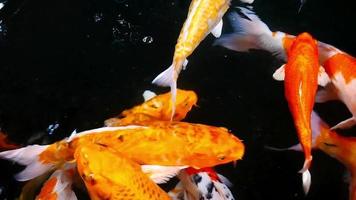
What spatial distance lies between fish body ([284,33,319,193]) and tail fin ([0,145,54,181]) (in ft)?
3.39

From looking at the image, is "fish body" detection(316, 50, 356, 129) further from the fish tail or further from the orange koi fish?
the orange koi fish

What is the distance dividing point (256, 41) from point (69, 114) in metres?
1.05

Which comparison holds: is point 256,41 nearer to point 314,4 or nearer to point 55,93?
point 314,4

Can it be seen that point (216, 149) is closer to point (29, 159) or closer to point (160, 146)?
point (160, 146)

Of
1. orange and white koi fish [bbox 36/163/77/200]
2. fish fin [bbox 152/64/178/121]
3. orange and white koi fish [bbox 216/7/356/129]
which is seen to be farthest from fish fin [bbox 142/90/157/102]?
orange and white koi fish [bbox 36/163/77/200]

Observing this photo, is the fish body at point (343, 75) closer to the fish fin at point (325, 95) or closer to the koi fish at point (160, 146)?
the fish fin at point (325, 95)

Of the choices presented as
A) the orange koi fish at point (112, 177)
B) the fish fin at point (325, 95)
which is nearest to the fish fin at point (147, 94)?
the orange koi fish at point (112, 177)

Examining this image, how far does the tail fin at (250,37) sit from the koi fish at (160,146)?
2.37ft

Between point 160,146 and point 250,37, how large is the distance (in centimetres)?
89

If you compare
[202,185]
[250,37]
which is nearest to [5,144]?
[202,185]

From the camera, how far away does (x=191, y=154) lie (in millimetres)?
1833

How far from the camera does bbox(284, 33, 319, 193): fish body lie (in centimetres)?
181

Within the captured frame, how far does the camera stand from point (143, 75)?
2549 millimetres

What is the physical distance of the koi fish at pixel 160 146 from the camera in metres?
1.83
